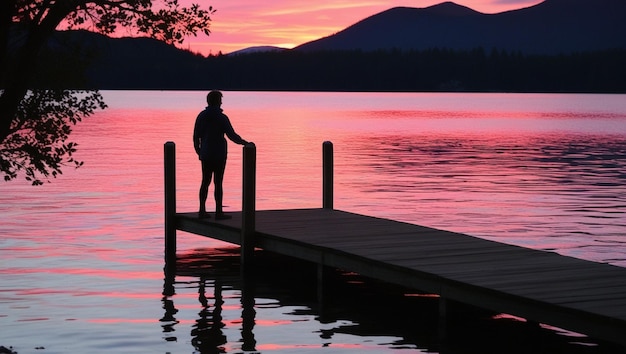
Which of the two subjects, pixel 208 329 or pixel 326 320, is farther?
pixel 326 320

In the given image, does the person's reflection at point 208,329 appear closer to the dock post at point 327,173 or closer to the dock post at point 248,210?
the dock post at point 248,210

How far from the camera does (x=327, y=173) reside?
68.1 ft

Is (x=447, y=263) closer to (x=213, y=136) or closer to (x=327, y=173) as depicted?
(x=213, y=136)

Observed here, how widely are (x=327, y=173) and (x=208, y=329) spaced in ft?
22.0

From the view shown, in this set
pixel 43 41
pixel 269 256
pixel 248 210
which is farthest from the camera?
pixel 269 256

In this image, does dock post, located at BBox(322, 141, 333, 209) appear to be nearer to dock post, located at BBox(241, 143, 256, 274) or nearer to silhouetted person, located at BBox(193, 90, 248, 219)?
dock post, located at BBox(241, 143, 256, 274)

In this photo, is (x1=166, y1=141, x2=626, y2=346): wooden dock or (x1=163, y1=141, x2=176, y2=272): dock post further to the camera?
(x1=163, y1=141, x2=176, y2=272): dock post

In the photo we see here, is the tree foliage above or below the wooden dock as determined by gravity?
above

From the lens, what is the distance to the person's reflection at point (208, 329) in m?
13.5

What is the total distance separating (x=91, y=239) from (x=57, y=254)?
2.20 meters

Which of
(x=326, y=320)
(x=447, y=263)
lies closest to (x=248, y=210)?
(x=326, y=320)

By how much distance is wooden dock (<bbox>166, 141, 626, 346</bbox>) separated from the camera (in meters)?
12.2

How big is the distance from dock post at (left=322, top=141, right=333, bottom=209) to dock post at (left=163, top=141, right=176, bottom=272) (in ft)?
9.00

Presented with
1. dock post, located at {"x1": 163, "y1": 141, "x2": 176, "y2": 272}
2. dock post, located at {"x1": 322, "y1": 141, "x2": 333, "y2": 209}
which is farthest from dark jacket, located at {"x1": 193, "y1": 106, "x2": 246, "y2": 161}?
dock post, located at {"x1": 322, "y1": 141, "x2": 333, "y2": 209}
